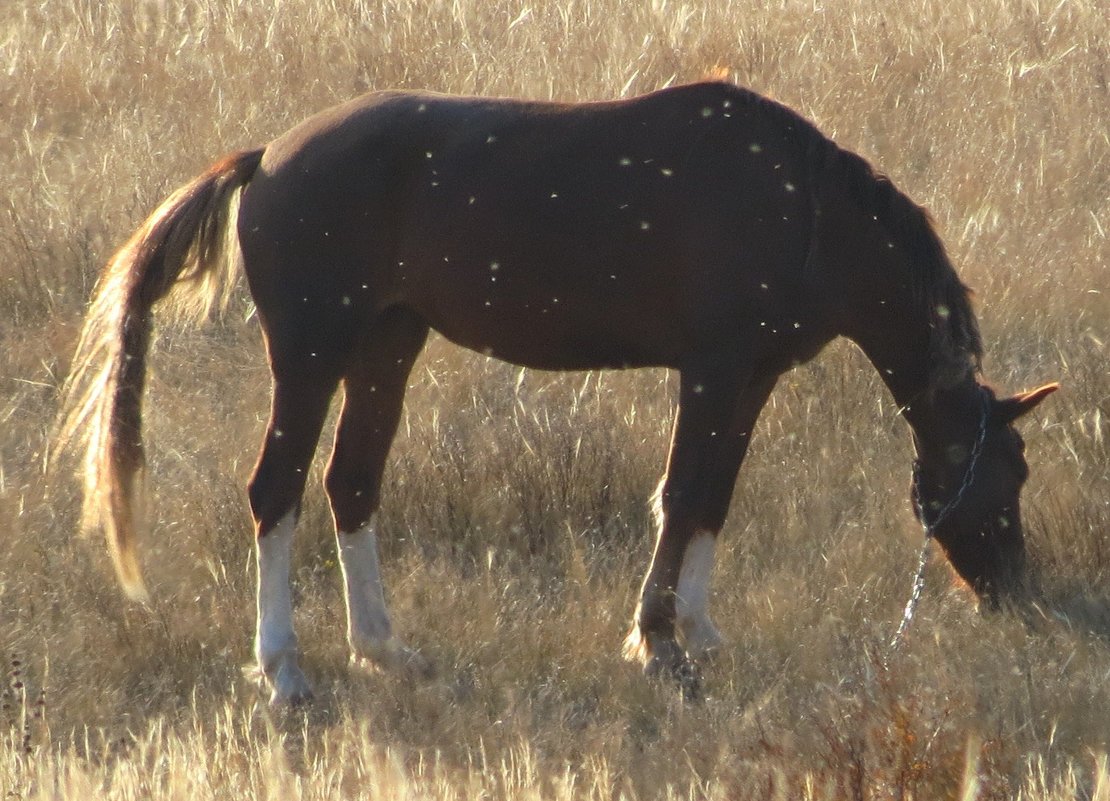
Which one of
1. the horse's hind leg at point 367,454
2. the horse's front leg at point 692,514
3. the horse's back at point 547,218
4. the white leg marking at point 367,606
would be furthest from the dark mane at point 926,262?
the white leg marking at point 367,606

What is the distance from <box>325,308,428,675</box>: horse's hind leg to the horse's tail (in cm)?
57

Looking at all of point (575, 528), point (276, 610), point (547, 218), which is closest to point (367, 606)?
point (276, 610)

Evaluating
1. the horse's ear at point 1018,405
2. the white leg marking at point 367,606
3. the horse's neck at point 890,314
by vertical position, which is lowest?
the white leg marking at point 367,606

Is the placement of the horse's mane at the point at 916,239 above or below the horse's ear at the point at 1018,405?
above

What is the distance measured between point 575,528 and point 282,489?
138 centimetres

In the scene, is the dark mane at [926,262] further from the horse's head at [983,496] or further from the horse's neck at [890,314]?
the horse's head at [983,496]

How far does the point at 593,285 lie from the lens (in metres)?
4.94

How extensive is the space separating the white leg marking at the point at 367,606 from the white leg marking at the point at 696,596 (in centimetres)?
90

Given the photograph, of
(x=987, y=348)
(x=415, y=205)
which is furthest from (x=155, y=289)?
(x=987, y=348)

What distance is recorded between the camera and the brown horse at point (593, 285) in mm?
4855

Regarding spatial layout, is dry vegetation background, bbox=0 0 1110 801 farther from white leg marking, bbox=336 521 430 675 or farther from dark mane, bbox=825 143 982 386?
dark mane, bbox=825 143 982 386

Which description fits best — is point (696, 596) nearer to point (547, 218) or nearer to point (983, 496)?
point (983, 496)

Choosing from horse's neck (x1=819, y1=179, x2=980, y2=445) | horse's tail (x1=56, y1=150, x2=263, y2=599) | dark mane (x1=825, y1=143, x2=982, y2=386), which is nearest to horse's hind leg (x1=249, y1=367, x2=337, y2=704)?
horse's tail (x1=56, y1=150, x2=263, y2=599)

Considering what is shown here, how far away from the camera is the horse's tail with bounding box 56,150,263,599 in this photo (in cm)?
521
